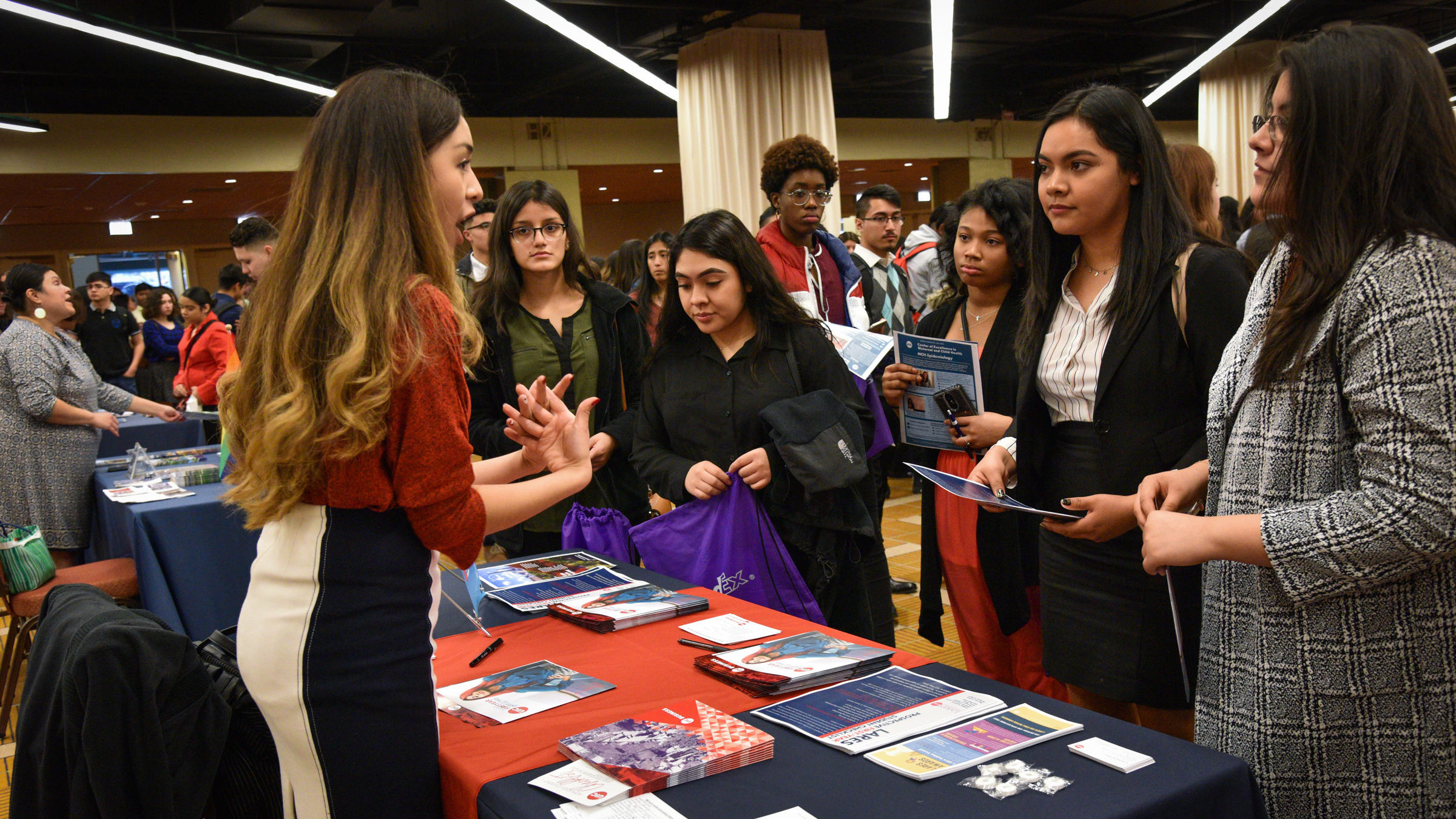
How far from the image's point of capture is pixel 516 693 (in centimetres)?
162

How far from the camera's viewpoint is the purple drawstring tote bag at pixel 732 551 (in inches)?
98.4

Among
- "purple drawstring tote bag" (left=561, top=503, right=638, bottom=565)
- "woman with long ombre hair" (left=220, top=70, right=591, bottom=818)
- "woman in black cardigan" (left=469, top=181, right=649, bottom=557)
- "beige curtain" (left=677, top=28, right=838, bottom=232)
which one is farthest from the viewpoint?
"beige curtain" (left=677, top=28, right=838, bottom=232)

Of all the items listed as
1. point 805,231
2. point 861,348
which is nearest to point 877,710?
point 861,348

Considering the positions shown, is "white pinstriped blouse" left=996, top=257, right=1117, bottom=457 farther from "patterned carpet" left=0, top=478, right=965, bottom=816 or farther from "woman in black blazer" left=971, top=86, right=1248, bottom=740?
"patterned carpet" left=0, top=478, right=965, bottom=816

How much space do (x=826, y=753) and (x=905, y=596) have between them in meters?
3.68

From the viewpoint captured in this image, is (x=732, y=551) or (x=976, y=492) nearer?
(x=976, y=492)

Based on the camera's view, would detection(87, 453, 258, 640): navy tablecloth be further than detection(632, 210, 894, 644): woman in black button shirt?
Yes

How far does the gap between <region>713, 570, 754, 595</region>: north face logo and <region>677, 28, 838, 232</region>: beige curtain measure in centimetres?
684

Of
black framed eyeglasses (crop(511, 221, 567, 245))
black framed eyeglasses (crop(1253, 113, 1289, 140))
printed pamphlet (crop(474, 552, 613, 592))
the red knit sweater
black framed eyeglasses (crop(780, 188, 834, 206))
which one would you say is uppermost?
black framed eyeglasses (crop(780, 188, 834, 206))

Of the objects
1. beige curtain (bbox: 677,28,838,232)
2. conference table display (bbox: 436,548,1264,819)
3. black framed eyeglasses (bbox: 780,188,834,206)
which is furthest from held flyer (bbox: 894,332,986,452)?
beige curtain (bbox: 677,28,838,232)

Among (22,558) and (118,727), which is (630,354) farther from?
(22,558)

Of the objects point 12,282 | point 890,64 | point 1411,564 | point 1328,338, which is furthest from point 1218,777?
point 890,64

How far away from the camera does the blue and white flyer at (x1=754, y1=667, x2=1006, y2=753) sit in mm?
1351

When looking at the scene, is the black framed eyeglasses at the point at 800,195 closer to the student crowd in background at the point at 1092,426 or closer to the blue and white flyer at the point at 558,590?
the student crowd in background at the point at 1092,426
